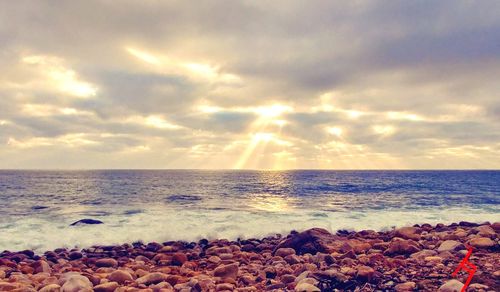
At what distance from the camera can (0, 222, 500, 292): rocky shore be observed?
25.8 feet

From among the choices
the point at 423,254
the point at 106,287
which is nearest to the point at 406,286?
the point at 423,254

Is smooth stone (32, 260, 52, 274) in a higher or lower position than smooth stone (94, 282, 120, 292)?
lower

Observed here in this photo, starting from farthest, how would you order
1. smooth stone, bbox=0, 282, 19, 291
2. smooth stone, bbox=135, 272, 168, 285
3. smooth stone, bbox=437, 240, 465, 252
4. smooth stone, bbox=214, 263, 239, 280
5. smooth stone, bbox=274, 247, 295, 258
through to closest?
smooth stone, bbox=274, 247, 295, 258 < smooth stone, bbox=437, 240, 465, 252 < smooth stone, bbox=214, 263, 239, 280 < smooth stone, bbox=135, 272, 168, 285 < smooth stone, bbox=0, 282, 19, 291

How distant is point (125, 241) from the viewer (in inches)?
599

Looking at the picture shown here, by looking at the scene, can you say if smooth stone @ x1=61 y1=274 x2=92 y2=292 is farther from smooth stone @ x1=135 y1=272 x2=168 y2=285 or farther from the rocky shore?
smooth stone @ x1=135 y1=272 x2=168 y2=285

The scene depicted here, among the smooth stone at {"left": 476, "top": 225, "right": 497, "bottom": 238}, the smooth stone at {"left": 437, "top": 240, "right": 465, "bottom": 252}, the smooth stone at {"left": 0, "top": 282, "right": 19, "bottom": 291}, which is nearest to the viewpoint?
the smooth stone at {"left": 0, "top": 282, "right": 19, "bottom": 291}

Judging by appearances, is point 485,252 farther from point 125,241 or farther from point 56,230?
point 56,230

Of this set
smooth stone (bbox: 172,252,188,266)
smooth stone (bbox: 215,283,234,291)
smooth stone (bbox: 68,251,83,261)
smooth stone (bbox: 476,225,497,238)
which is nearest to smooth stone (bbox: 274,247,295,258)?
smooth stone (bbox: 172,252,188,266)

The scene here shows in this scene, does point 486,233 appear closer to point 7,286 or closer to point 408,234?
point 408,234

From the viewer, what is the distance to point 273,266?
384 inches

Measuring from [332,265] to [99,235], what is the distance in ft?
34.7

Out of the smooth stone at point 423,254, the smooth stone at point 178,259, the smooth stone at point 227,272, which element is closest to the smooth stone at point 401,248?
the smooth stone at point 423,254

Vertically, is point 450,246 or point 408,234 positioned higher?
point 450,246

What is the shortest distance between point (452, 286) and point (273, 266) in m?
4.23
